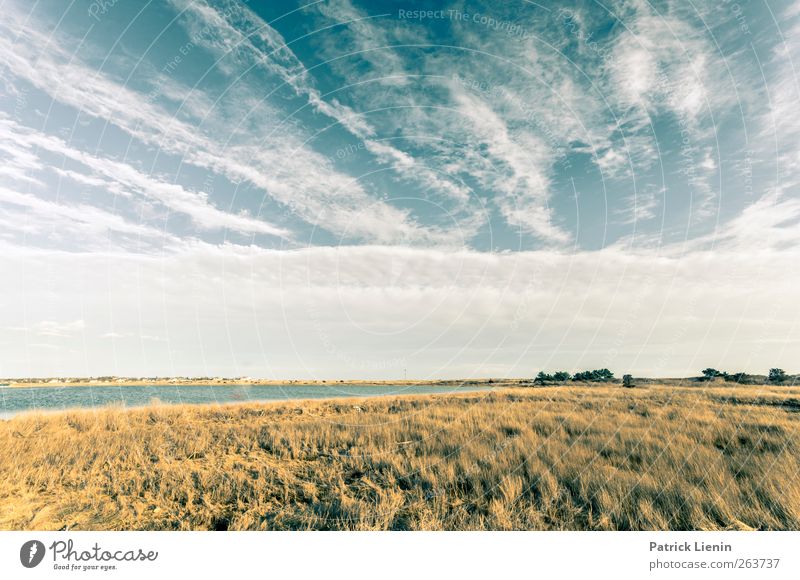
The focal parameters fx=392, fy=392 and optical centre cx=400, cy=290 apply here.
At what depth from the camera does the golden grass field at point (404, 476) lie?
7.45 metres

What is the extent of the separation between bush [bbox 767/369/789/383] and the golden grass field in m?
47.6

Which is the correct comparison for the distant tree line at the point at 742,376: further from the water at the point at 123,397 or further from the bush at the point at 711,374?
the water at the point at 123,397

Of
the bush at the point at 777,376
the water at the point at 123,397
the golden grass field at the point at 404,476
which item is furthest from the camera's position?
the bush at the point at 777,376

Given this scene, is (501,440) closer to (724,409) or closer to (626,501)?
(626,501)

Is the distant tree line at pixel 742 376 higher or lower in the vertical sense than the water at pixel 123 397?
higher

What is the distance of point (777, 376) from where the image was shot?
50531mm

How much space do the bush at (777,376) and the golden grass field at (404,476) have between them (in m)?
47.6

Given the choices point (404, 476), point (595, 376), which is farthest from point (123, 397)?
point (595, 376)

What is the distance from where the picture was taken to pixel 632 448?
37.8 feet

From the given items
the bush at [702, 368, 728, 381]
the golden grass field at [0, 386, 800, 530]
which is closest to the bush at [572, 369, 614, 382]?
the bush at [702, 368, 728, 381]

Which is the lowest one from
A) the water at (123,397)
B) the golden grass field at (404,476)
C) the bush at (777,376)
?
the water at (123,397)

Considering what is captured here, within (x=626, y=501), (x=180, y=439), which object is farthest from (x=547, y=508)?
(x=180, y=439)

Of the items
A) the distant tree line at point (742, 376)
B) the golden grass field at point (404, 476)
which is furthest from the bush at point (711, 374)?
the golden grass field at point (404, 476)

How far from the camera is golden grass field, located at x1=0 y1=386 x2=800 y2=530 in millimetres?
7445
